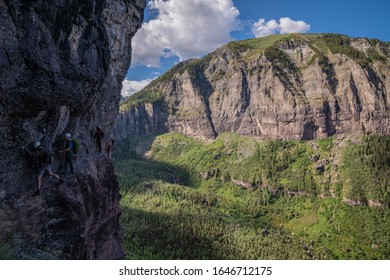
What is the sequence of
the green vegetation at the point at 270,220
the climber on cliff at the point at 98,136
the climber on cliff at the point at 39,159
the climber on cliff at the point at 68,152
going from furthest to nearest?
the green vegetation at the point at 270,220 < the climber on cliff at the point at 98,136 < the climber on cliff at the point at 68,152 < the climber on cliff at the point at 39,159

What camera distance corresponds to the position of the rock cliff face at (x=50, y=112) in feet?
57.5

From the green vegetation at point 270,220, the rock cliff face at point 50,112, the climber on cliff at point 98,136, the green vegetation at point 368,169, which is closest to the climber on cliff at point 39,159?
the rock cliff face at point 50,112

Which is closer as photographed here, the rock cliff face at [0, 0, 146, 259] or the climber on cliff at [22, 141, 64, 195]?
the rock cliff face at [0, 0, 146, 259]

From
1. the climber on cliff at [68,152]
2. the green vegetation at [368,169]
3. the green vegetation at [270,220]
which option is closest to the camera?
the climber on cliff at [68,152]

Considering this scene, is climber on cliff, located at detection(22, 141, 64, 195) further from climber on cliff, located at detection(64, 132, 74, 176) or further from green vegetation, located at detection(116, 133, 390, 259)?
green vegetation, located at detection(116, 133, 390, 259)

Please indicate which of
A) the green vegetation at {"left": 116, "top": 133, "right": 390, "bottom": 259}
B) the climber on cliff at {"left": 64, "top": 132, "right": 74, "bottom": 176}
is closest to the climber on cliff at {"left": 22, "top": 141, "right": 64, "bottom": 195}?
the climber on cliff at {"left": 64, "top": 132, "right": 74, "bottom": 176}

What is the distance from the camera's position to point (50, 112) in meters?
21.2

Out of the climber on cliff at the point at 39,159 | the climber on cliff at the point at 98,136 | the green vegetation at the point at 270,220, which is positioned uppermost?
the climber on cliff at the point at 98,136

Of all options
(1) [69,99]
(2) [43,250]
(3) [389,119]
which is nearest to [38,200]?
(2) [43,250]

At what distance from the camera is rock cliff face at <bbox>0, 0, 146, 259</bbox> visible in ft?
57.5

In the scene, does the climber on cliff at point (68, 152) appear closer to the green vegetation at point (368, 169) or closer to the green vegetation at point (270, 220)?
the green vegetation at point (270, 220)

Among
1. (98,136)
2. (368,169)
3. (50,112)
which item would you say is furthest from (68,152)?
(368,169)

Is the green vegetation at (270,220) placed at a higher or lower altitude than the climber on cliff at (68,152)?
lower

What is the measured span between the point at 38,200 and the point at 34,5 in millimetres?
13980
